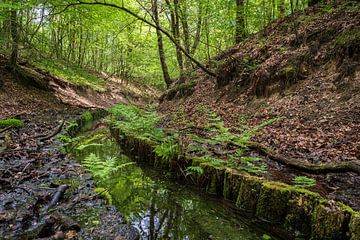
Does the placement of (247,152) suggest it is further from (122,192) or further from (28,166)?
(28,166)

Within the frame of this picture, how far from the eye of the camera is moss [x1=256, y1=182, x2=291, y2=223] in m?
3.58

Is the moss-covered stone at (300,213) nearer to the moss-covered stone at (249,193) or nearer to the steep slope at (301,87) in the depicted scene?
the moss-covered stone at (249,193)

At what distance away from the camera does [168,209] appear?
14.3 feet

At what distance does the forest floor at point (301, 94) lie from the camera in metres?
5.02

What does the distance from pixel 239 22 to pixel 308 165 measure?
36.0ft

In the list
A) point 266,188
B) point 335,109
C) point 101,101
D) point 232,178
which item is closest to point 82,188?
point 232,178

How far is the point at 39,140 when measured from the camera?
7031 millimetres

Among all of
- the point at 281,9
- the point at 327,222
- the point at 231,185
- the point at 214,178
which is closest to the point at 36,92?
the point at 214,178

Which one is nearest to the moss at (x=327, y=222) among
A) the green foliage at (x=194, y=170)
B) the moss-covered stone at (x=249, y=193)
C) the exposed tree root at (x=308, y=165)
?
the moss-covered stone at (x=249, y=193)

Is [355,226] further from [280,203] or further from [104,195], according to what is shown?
[104,195]

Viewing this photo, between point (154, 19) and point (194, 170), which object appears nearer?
point (194, 170)

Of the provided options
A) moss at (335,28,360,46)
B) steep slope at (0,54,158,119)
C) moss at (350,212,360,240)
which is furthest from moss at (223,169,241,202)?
steep slope at (0,54,158,119)

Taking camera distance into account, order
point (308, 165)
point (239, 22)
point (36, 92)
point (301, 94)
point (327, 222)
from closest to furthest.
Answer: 1. point (327, 222)
2. point (308, 165)
3. point (301, 94)
4. point (239, 22)
5. point (36, 92)

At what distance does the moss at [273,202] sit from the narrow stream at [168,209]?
0.91 ft
